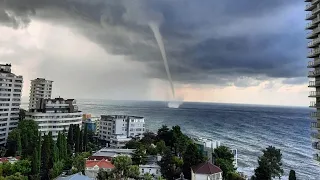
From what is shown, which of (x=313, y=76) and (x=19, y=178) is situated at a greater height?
(x=313, y=76)

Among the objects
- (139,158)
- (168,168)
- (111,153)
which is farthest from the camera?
(111,153)

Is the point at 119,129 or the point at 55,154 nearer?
the point at 55,154

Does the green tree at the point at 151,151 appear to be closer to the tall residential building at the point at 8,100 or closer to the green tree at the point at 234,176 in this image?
the green tree at the point at 234,176

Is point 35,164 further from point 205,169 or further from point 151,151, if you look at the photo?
A: point 205,169

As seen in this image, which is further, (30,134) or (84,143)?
(84,143)

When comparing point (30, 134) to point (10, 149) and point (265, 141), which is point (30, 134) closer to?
point (10, 149)

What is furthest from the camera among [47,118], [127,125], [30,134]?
[127,125]

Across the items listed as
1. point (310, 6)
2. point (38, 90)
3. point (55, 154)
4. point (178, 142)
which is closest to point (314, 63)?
point (310, 6)

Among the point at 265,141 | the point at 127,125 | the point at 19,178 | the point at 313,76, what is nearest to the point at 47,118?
the point at 127,125
